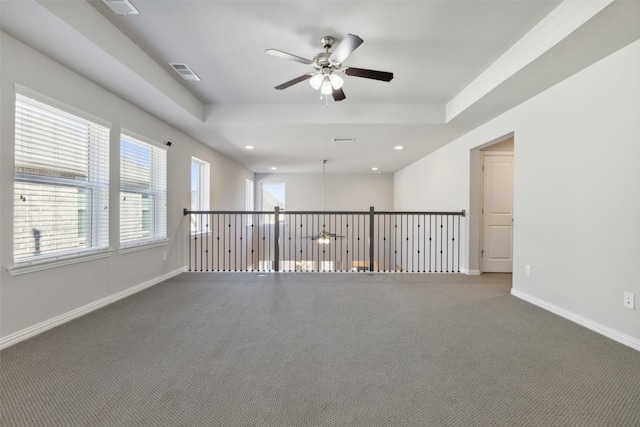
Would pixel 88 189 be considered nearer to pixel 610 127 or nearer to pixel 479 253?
pixel 610 127

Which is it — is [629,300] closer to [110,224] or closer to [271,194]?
[110,224]

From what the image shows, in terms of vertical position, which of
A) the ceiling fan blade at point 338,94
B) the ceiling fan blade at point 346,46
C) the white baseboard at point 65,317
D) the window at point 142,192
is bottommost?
the white baseboard at point 65,317

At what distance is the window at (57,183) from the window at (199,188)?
6.66 feet

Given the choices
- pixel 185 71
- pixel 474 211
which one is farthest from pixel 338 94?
pixel 474 211

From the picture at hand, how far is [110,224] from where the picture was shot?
293 cm

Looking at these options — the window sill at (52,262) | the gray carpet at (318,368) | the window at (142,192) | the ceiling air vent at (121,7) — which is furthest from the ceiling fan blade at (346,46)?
the window sill at (52,262)

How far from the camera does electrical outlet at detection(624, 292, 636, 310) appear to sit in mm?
2045

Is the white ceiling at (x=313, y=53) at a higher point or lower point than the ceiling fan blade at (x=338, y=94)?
higher

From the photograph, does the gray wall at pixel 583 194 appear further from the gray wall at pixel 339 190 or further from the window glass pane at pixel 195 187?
the gray wall at pixel 339 190

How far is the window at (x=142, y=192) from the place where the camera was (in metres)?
3.16

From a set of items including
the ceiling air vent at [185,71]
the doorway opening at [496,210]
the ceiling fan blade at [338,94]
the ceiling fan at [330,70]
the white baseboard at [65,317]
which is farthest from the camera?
the doorway opening at [496,210]

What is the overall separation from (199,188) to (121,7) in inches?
138

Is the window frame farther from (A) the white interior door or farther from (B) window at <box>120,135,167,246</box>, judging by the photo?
(A) the white interior door

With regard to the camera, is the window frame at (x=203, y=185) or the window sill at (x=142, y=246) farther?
the window frame at (x=203, y=185)
